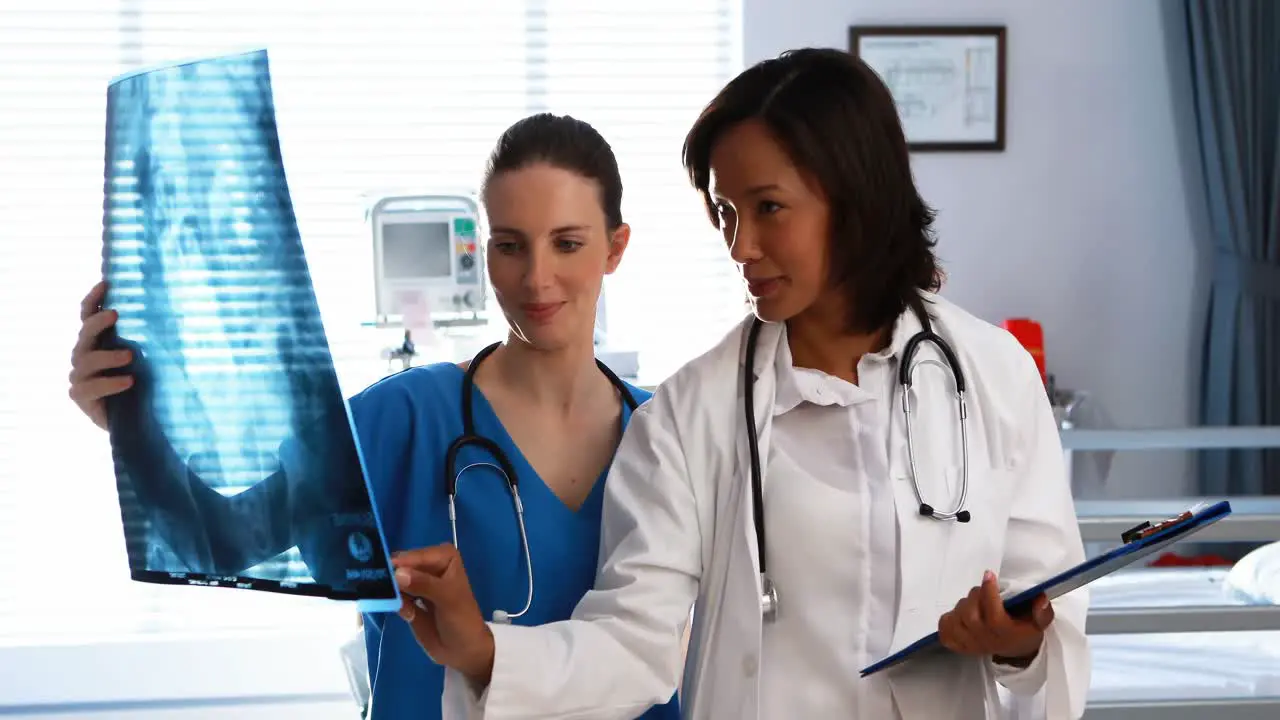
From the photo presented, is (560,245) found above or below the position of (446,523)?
above

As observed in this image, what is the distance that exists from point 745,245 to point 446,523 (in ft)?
1.66

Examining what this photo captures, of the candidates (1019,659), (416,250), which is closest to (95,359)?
(1019,659)

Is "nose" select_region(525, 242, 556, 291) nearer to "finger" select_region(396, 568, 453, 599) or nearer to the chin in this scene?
the chin

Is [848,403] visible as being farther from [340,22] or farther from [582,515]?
[340,22]

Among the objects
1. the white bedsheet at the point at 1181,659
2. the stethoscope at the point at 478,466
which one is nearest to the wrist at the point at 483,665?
the stethoscope at the point at 478,466

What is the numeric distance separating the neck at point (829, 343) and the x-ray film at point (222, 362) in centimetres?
56

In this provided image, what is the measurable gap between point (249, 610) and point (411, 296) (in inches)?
60.9

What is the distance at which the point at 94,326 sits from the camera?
98 cm

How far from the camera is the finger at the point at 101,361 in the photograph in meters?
0.97

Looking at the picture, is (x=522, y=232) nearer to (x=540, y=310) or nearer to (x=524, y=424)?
(x=540, y=310)

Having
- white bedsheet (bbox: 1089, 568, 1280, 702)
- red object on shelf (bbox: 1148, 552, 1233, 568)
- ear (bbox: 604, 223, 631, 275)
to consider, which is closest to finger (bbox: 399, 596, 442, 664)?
ear (bbox: 604, 223, 631, 275)

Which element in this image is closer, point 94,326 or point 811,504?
point 94,326

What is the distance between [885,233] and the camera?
120cm

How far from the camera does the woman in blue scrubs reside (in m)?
1.40
